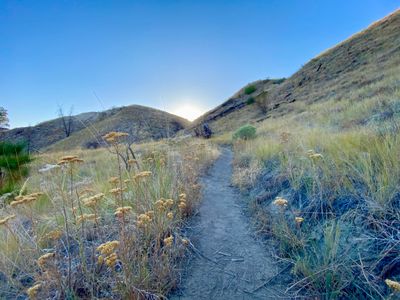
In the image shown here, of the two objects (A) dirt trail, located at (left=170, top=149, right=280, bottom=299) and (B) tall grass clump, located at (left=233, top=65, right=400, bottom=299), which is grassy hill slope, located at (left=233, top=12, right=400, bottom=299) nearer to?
(B) tall grass clump, located at (left=233, top=65, right=400, bottom=299)

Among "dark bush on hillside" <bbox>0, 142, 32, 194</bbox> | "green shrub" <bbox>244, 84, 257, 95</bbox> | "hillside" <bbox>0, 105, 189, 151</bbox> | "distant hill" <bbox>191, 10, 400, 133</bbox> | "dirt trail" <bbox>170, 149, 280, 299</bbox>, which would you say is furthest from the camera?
A: "green shrub" <bbox>244, 84, 257, 95</bbox>

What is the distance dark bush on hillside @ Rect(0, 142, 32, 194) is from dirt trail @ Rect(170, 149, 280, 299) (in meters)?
3.87

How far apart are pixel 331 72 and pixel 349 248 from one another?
24.6m

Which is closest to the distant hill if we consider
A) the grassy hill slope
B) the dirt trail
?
the grassy hill slope

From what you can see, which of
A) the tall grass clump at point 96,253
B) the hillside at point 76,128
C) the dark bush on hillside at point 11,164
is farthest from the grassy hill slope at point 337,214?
the hillside at point 76,128

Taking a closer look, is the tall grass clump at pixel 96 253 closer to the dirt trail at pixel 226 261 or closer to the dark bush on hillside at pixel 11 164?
the dirt trail at pixel 226 261

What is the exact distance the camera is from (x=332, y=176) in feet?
8.84

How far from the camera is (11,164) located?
4.99 metres

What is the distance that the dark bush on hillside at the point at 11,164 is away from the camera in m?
4.81

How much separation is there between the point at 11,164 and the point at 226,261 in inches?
196

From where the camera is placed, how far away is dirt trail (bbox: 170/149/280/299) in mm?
1851

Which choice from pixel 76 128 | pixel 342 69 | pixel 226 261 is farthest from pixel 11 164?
pixel 76 128

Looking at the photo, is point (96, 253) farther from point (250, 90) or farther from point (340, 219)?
point (250, 90)

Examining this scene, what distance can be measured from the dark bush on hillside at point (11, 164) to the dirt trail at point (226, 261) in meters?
3.87
